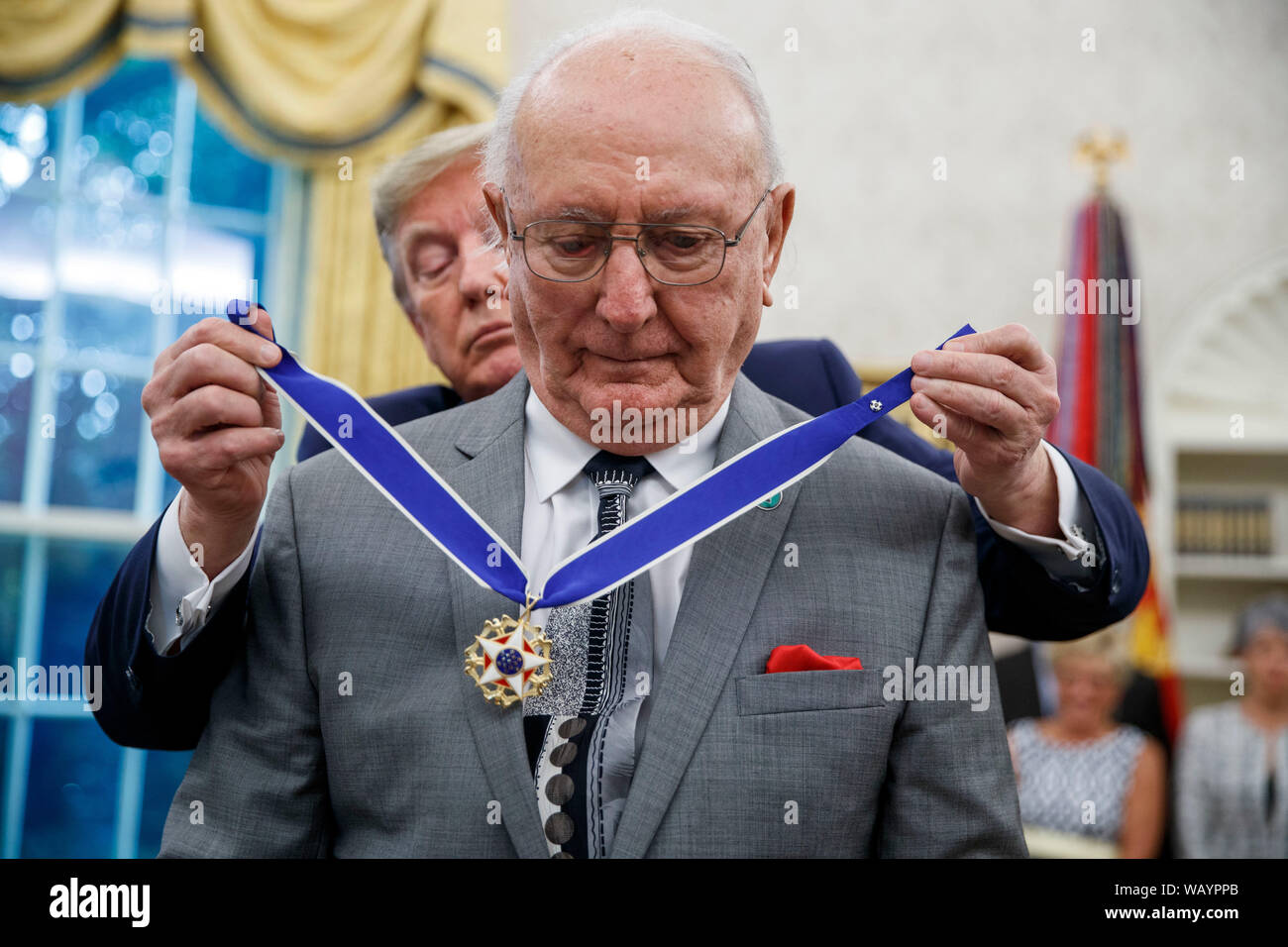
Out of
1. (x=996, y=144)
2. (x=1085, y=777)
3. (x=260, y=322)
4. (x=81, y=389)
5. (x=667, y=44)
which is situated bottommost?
(x=1085, y=777)

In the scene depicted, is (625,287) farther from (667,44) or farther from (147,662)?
(147,662)

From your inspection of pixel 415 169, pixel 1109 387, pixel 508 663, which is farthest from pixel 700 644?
pixel 1109 387

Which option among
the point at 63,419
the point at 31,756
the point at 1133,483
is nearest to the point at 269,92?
the point at 63,419

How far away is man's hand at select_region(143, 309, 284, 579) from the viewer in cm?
117

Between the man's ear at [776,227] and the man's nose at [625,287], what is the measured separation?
7.3 inches

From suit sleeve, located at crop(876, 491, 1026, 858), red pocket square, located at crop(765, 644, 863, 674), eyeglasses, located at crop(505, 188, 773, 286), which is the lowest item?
suit sleeve, located at crop(876, 491, 1026, 858)

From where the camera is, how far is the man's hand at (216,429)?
1170 millimetres

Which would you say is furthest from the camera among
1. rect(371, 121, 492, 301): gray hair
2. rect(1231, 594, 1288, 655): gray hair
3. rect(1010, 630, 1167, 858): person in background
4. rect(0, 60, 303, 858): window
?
rect(1231, 594, 1288, 655): gray hair

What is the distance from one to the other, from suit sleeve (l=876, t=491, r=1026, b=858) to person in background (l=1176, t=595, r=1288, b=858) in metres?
3.08

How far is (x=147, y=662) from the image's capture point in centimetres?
123

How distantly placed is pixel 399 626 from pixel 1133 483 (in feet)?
13.3

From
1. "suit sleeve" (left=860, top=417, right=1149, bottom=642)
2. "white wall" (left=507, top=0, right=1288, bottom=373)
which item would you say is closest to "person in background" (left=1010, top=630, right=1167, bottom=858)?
"white wall" (left=507, top=0, right=1288, bottom=373)

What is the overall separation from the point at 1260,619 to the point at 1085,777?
927mm

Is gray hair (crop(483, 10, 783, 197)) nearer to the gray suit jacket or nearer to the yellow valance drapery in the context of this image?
the gray suit jacket
